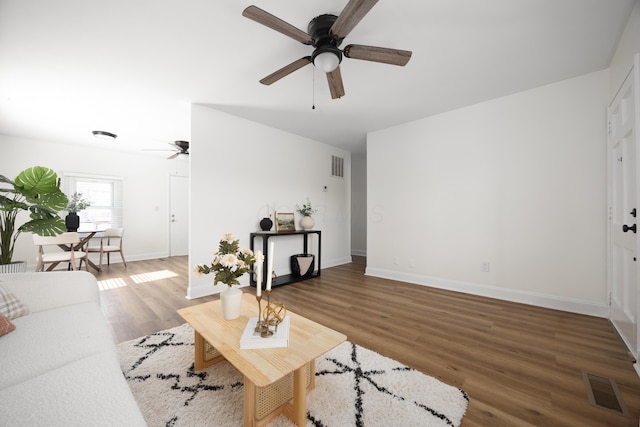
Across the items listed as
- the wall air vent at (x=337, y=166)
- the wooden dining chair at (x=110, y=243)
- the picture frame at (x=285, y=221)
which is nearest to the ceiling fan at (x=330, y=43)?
the picture frame at (x=285, y=221)

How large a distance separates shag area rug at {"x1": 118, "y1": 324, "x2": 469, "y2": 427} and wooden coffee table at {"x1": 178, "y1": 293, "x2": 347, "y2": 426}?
0.11m

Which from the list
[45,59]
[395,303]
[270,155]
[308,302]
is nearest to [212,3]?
[45,59]

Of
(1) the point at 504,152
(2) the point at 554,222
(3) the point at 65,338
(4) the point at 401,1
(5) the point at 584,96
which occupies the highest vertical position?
(4) the point at 401,1

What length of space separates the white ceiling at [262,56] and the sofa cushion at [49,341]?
79.8 inches

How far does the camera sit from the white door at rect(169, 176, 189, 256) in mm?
6180

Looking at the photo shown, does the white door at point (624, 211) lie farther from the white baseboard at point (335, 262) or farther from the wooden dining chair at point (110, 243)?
the wooden dining chair at point (110, 243)

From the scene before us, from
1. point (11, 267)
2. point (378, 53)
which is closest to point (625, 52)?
point (378, 53)

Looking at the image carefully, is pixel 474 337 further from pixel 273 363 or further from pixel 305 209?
pixel 305 209

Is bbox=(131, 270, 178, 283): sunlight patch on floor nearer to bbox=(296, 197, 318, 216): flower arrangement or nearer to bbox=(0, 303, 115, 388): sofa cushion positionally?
bbox=(296, 197, 318, 216): flower arrangement

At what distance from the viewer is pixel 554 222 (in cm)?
273

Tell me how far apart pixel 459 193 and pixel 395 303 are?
174 cm

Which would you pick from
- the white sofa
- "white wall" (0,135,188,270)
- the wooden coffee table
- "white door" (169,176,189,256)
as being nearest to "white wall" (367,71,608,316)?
the wooden coffee table

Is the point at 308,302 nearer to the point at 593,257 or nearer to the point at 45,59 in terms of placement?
the point at 593,257

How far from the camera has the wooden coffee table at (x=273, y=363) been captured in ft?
3.49
